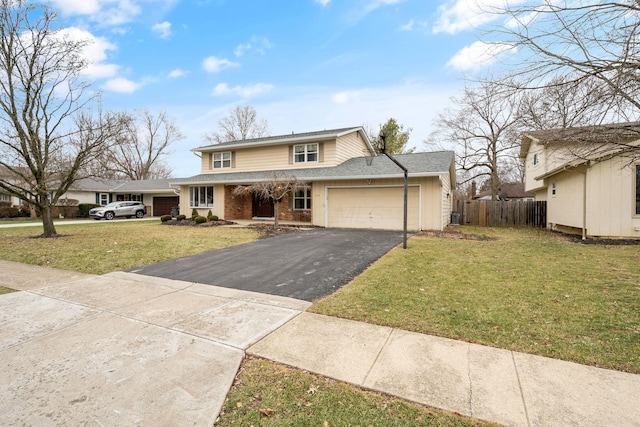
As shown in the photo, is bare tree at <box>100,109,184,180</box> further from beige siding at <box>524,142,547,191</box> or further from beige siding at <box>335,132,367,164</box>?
beige siding at <box>524,142,547,191</box>

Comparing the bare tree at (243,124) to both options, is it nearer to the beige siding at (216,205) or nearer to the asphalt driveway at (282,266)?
the beige siding at (216,205)

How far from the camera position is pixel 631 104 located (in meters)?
3.78

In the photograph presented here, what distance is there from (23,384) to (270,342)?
2164 millimetres

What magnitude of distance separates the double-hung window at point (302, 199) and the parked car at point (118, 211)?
17.3m

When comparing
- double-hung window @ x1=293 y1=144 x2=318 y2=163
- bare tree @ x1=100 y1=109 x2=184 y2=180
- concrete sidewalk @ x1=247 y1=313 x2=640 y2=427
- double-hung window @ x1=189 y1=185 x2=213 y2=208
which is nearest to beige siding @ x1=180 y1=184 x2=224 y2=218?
double-hung window @ x1=189 y1=185 x2=213 y2=208

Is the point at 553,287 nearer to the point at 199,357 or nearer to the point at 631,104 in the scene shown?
the point at 631,104

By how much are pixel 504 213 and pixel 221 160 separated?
1844 cm

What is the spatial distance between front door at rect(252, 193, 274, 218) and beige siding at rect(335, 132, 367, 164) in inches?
219

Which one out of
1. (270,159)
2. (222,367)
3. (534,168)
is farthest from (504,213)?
(222,367)

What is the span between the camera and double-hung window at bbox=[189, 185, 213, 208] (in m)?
19.3

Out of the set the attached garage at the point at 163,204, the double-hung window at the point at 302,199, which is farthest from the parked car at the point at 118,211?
the double-hung window at the point at 302,199

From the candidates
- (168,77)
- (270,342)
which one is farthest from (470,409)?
(168,77)

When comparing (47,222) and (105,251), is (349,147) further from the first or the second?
(47,222)

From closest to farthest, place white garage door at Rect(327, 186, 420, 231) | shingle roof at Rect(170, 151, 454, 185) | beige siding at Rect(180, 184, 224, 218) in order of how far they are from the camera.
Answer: shingle roof at Rect(170, 151, 454, 185)
white garage door at Rect(327, 186, 420, 231)
beige siding at Rect(180, 184, 224, 218)
